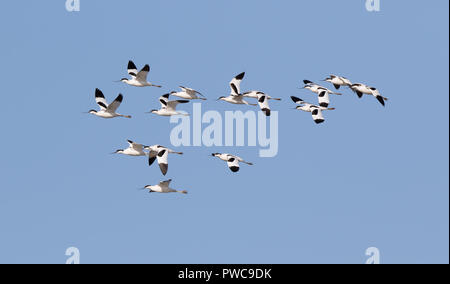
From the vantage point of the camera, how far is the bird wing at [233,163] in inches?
2908

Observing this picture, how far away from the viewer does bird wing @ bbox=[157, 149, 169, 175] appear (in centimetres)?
7250

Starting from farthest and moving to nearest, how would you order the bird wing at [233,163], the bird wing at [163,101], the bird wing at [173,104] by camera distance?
the bird wing at [163,101] < the bird wing at [173,104] < the bird wing at [233,163]

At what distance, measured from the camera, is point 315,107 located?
7900 cm

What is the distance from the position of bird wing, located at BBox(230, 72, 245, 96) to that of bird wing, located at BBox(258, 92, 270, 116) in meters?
1.69

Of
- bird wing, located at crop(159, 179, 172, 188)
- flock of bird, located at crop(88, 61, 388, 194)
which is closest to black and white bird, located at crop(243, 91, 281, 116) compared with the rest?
flock of bird, located at crop(88, 61, 388, 194)

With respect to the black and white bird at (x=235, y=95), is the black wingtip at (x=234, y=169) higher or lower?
lower

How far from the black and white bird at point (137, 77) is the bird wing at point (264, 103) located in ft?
19.4

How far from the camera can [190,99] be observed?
80312 millimetres

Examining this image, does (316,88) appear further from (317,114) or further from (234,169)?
(234,169)

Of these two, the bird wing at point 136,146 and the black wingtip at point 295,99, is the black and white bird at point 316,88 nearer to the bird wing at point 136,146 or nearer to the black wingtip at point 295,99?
the black wingtip at point 295,99

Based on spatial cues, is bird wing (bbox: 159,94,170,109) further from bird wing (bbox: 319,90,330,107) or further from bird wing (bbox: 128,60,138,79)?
bird wing (bbox: 319,90,330,107)

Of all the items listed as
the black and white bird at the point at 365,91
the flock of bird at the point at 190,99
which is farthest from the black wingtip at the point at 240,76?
the black and white bird at the point at 365,91
